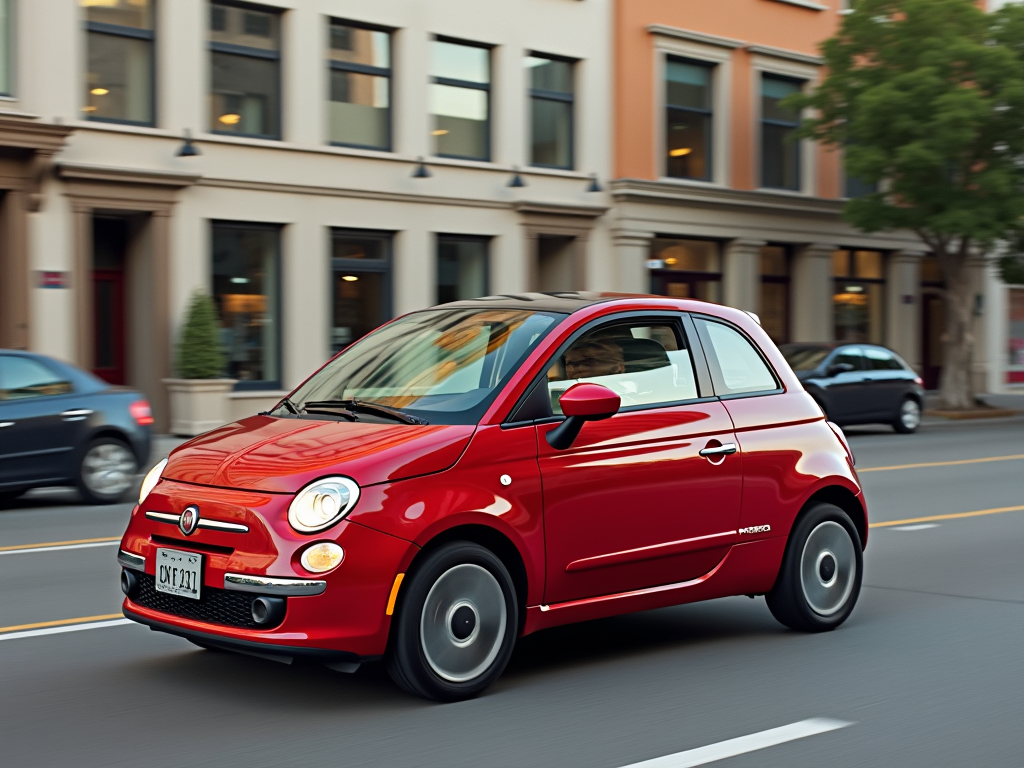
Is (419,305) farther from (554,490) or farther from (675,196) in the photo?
(554,490)

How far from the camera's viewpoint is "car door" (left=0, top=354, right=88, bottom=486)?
12250 mm

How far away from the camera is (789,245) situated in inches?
1231

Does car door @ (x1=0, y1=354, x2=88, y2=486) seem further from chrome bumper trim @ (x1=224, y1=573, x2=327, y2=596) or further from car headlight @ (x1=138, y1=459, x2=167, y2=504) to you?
chrome bumper trim @ (x1=224, y1=573, x2=327, y2=596)

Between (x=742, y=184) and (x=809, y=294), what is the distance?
10.8 feet

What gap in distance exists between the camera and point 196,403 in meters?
19.8

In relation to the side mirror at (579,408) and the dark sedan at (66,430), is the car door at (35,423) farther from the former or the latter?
the side mirror at (579,408)

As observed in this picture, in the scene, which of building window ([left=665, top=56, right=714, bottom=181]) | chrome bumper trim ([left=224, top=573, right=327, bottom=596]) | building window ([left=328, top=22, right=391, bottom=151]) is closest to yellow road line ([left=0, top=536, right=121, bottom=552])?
chrome bumper trim ([left=224, top=573, right=327, bottom=596])

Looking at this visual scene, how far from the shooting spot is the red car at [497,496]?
515cm

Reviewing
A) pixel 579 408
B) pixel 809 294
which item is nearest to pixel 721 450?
pixel 579 408

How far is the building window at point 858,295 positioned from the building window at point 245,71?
15427mm

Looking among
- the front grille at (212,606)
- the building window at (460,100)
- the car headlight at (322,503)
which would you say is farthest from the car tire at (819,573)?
the building window at (460,100)

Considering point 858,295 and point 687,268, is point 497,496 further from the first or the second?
point 858,295

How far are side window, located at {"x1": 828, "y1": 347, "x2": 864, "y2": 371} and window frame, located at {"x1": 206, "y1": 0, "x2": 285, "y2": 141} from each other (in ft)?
31.7

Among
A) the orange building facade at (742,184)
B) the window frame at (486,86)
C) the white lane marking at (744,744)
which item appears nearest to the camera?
the white lane marking at (744,744)
